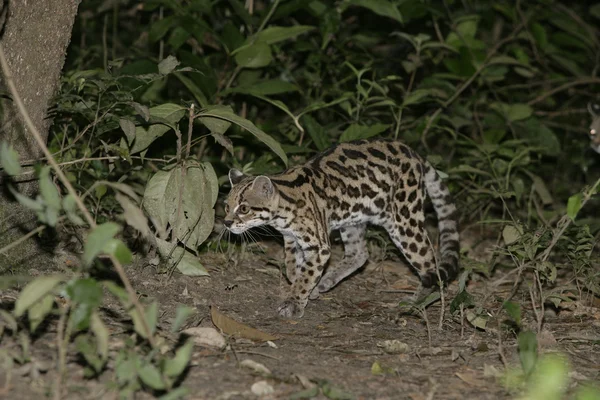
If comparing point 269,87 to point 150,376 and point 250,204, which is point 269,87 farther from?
point 150,376

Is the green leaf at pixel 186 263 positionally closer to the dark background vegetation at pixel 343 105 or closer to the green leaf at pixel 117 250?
the dark background vegetation at pixel 343 105

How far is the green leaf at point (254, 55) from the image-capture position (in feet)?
26.1

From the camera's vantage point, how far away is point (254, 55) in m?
7.98

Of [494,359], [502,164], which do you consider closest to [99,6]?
[502,164]

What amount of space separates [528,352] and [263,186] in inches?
99.6

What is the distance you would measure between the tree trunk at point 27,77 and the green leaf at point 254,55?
7.06 ft

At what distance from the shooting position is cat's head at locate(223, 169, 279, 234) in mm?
6492

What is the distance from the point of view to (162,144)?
7707 millimetres

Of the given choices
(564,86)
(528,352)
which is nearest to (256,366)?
(528,352)

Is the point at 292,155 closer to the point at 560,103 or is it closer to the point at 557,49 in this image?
the point at 557,49

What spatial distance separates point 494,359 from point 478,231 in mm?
3696

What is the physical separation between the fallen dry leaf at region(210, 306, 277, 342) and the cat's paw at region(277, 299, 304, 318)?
1.93 feet

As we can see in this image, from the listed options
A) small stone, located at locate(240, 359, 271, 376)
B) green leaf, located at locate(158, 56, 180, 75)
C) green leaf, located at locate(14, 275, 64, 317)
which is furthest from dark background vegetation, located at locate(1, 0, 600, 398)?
green leaf, located at locate(14, 275, 64, 317)

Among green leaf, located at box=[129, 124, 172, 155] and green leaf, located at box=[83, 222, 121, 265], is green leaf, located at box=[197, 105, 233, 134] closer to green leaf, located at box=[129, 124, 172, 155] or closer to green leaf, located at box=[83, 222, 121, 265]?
green leaf, located at box=[129, 124, 172, 155]
